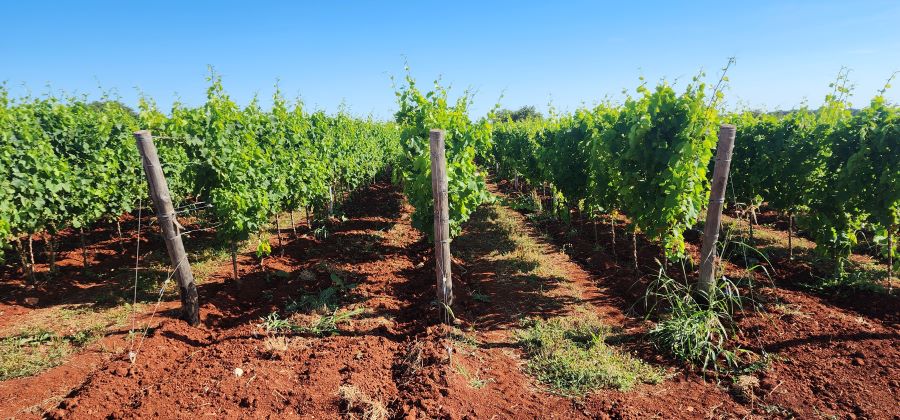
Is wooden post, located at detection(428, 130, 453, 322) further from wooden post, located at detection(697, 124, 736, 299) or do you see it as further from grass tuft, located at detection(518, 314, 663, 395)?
wooden post, located at detection(697, 124, 736, 299)

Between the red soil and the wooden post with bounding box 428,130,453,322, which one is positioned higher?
the wooden post with bounding box 428,130,453,322

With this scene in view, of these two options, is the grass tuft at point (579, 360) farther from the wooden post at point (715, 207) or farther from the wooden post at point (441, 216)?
the wooden post at point (715, 207)

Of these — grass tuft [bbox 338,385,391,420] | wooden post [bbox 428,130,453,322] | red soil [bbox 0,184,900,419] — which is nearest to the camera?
grass tuft [bbox 338,385,391,420]

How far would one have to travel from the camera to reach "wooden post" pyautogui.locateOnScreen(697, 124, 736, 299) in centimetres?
465

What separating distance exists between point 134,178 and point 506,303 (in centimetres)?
847

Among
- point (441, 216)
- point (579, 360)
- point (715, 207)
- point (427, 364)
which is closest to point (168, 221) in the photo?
point (441, 216)

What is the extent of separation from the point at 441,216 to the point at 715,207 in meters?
3.15

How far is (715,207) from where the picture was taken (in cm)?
488

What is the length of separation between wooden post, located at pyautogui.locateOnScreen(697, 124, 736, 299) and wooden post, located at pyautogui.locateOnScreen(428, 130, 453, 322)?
2.97 metres

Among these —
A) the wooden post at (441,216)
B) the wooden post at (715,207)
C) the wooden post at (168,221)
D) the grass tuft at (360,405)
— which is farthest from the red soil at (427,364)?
the wooden post at (715,207)

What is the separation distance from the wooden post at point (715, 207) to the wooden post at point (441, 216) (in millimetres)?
2973

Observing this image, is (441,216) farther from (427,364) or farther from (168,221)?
(168,221)

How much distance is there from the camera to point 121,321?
5.77 metres

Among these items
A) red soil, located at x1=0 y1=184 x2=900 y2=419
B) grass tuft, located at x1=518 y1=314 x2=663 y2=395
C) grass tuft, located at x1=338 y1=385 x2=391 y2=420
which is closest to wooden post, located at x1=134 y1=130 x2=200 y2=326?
red soil, located at x1=0 y1=184 x2=900 y2=419
